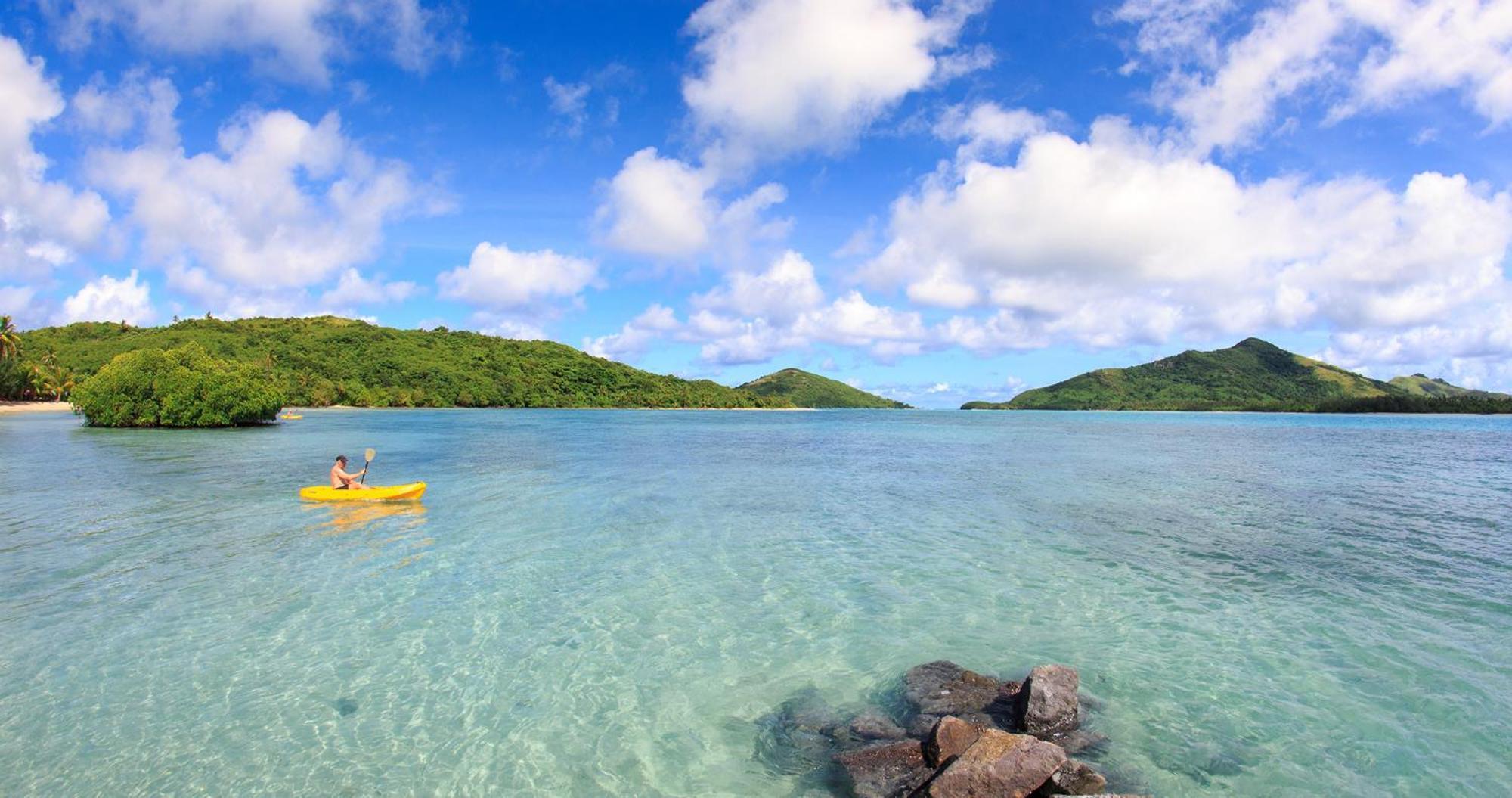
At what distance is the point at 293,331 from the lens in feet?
516

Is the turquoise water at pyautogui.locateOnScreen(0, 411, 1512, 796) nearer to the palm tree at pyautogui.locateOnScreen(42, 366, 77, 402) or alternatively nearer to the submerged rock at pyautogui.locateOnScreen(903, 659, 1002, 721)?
the submerged rock at pyautogui.locateOnScreen(903, 659, 1002, 721)

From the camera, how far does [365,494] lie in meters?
22.0

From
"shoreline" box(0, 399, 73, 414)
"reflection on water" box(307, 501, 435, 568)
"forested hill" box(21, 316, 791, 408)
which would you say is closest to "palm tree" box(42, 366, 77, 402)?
"forested hill" box(21, 316, 791, 408)

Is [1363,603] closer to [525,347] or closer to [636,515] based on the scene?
[636,515]

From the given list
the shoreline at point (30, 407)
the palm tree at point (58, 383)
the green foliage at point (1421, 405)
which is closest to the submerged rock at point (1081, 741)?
the shoreline at point (30, 407)

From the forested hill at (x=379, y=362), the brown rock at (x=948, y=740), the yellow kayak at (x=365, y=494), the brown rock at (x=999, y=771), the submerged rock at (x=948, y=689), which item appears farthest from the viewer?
the forested hill at (x=379, y=362)

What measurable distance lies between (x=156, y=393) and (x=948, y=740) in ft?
233

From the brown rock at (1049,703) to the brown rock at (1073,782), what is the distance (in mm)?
902

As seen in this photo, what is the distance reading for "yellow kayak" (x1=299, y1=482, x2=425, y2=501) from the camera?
21922 millimetres

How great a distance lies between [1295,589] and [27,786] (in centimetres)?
1849

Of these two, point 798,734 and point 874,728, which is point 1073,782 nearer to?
point 874,728

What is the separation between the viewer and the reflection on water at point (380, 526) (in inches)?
613

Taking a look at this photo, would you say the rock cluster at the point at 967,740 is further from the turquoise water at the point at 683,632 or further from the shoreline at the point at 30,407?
the shoreline at the point at 30,407

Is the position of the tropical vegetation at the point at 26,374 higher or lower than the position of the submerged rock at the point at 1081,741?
higher
